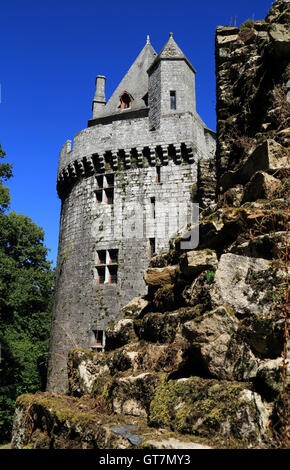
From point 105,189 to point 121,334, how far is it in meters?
11.7

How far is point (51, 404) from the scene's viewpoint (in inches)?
150

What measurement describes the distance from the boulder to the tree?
1483 centimetres

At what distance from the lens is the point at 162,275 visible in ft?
16.4

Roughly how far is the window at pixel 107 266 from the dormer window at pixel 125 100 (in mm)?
8328

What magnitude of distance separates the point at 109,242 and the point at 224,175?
10219 millimetres

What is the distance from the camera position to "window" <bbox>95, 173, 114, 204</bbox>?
52.5 feet

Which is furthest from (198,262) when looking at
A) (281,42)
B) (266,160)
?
(281,42)

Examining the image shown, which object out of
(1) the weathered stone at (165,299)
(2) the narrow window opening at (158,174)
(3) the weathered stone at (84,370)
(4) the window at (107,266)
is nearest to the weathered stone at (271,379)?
(1) the weathered stone at (165,299)

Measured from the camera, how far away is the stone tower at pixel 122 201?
14492 millimetres

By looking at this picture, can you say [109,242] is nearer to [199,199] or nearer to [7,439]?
[199,199]

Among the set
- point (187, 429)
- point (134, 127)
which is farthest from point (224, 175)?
point (134, 127)

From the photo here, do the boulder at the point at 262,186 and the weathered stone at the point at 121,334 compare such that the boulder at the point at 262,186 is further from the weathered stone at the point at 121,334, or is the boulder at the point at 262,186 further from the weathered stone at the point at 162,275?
the weathered stone at the point at 121,334
